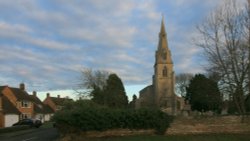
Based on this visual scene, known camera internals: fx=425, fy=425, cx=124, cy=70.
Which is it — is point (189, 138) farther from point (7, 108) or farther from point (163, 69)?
point (163, 69)

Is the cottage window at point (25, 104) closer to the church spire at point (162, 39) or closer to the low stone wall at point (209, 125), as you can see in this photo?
the church spire at point (162, 39)

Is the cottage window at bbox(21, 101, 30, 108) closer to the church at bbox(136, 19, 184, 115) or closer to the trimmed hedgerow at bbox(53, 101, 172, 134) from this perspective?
the church at bbox(136, 19, 184, 115)

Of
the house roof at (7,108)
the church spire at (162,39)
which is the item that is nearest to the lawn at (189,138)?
the house roof at (7,108)

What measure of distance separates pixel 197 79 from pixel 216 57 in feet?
158

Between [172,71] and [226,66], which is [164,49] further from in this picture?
[226,66]

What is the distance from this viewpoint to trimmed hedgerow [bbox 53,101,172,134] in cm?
3288

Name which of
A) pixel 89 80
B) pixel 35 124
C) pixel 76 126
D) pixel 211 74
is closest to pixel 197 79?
pixel 89 80

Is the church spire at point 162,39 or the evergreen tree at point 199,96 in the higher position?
the church spire at point 162,39

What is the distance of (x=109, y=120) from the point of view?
33219mm

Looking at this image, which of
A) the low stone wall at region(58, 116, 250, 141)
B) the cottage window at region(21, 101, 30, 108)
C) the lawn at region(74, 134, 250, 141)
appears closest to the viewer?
the lawn at region(74, 134, 250, 141)

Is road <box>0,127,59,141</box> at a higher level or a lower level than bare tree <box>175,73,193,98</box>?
lower

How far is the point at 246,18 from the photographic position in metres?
36.3

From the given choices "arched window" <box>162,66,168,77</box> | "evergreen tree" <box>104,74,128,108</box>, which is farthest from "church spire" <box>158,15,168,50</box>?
"evergreen tree" <box>104,74,128,108</box>

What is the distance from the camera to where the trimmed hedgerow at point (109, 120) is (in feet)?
108
